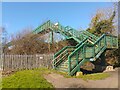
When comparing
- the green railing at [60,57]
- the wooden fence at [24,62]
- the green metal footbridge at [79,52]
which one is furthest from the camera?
the wooden fence at [24,62]

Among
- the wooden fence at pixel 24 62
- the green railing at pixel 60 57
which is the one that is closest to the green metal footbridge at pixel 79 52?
the green railing at pixel 60 57

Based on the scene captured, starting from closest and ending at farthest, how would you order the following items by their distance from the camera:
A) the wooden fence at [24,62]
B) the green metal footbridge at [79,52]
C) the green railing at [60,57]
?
the green metal footbridge at [79,52] → the green railing at [60,57] → the wooden fence at [24,62]

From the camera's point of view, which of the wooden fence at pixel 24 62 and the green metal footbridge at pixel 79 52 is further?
the wooden fence at pixel 24 62

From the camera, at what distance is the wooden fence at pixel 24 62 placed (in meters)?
15.7

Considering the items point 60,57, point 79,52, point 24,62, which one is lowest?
point 24,62

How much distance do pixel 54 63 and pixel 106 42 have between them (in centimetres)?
494

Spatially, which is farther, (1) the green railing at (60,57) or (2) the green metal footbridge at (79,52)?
(1) the green railing at (60,57)

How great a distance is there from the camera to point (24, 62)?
15992 millimetres

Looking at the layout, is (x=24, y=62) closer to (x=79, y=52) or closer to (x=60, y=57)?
(x=60, y=57)

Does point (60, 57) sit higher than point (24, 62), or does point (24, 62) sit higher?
point (60, 57)

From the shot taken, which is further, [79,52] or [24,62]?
[24,62]

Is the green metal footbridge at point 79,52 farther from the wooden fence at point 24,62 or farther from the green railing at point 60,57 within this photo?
the wooden fence at point 24,62

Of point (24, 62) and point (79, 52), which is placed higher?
point (79, 52)

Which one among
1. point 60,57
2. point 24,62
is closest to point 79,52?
point 60,57
